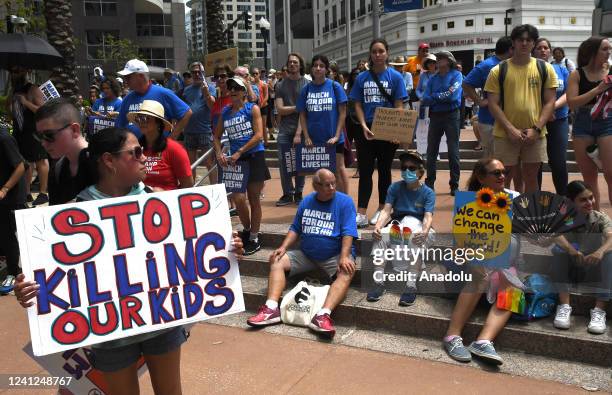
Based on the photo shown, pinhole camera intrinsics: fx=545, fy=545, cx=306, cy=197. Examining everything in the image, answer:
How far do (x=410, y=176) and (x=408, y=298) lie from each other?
1060 millimetres

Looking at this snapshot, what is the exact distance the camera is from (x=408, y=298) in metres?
4.35

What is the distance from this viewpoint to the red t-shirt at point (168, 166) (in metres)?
3.46

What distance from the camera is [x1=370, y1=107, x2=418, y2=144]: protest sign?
5535 millimetres

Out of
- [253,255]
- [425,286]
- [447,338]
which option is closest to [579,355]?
[447,338]

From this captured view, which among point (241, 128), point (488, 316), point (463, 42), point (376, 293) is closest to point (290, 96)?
point (241, 128)

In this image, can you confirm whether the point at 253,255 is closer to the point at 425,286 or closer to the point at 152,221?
the point at 425,286

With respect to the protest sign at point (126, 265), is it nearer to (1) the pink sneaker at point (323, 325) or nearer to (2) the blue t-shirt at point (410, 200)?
(1) the pink sneaker at point (323, 325)

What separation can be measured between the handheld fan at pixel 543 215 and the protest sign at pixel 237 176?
257 centimetres

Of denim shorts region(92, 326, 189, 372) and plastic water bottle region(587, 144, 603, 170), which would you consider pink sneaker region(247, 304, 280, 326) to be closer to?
denim shorts region(92, 326, 189, 372)

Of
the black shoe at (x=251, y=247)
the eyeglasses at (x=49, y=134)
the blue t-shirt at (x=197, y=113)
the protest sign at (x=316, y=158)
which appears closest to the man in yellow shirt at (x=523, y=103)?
the protest sign at (x=316, y=158)

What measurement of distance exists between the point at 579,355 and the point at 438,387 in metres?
1.06

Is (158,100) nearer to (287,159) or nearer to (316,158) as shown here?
(316,158)

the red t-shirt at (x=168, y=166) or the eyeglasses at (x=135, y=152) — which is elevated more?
the eyeglasses at (x=135, y=152)

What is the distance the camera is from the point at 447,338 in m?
3.90
